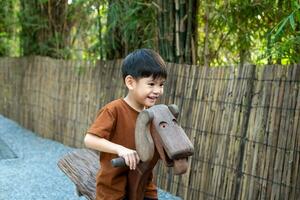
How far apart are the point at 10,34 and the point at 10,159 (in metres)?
5.73

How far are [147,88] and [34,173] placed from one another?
3.66 m

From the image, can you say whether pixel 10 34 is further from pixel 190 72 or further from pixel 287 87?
pixel 287 87

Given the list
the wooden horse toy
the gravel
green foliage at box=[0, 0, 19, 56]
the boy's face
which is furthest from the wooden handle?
green foliage at box=[0, 0, 19, 56]

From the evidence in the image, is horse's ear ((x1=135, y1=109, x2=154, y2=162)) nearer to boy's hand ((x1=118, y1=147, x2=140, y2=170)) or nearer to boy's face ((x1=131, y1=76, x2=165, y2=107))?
boy's hand ((x1=118, y1=147, x2=140, y2=170))

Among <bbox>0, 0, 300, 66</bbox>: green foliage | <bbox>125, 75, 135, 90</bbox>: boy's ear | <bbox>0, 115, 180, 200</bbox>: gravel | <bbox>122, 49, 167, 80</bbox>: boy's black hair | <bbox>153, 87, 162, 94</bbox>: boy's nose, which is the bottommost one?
<bbox>0, 115, 180, 200</bbox>: gravel

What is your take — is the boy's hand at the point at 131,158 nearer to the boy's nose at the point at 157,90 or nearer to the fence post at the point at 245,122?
the boy's nose at the point at 157,90

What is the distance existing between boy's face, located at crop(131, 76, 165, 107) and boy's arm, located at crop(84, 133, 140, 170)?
0.22m

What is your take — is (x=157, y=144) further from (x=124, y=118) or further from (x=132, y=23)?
(x=132, y=23)

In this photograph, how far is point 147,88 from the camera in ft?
6.39

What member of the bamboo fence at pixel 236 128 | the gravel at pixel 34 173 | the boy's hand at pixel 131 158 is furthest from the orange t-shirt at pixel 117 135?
the gravel at pixel 34 173

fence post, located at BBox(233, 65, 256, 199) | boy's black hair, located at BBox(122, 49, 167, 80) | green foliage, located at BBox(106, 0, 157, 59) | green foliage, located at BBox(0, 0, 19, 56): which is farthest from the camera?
green foliage, located at BBox(0, 0, 19, 56)

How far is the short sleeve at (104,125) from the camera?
197cm

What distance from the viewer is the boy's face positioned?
6.38 feet

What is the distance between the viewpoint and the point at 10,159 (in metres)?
6.04
